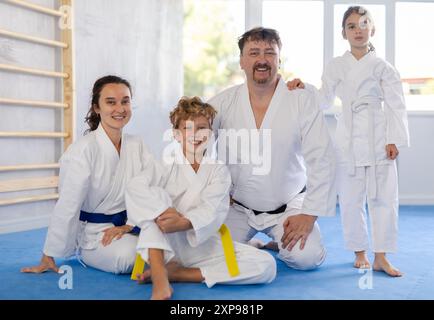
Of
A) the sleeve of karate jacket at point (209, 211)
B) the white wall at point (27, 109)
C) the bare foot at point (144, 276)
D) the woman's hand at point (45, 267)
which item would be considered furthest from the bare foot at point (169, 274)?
the white wall at point (27, 109)

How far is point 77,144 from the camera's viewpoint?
93.7 inches

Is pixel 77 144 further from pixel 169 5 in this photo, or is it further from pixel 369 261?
pixel 169 5

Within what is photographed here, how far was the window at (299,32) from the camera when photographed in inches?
207

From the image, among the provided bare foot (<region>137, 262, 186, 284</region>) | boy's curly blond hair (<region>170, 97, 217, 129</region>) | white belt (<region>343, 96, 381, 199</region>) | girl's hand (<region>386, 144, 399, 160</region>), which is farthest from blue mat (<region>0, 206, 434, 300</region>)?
boy's curly blond hair (<region>170, 97, 217, 129</region>)

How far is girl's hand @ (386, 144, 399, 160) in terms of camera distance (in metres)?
2.49

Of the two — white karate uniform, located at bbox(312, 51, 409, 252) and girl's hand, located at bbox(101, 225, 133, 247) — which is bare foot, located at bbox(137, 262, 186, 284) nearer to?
girl's hand, located at bbox(101, 225, 133, 247)

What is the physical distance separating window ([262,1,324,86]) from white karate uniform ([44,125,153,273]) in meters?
3.11

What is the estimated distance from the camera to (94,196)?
2379mm

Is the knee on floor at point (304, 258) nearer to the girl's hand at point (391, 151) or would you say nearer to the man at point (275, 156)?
the man at point (275, 156)

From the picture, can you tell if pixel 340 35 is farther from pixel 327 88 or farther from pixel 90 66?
pixel 327 88

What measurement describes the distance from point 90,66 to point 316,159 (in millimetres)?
2207

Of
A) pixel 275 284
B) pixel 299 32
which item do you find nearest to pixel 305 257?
pixel 275 284

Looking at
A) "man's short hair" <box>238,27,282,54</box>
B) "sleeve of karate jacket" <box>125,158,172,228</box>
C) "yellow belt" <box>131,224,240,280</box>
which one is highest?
"man's short hair" <box>238,27,282,54</box>

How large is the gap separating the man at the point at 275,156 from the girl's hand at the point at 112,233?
52 cm
